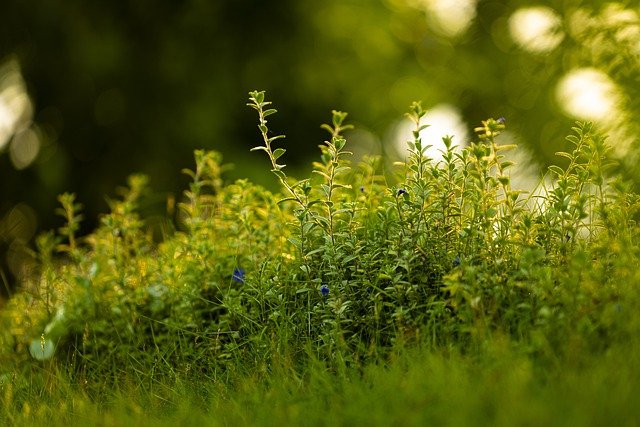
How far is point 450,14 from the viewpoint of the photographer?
898 cm

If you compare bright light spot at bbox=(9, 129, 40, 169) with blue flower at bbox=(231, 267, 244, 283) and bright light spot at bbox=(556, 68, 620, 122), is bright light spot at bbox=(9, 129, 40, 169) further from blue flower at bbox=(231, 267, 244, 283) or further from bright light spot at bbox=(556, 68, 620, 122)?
blue flower at bbox=(231, 267, 244, 283)

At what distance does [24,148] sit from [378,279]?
24.4 feet

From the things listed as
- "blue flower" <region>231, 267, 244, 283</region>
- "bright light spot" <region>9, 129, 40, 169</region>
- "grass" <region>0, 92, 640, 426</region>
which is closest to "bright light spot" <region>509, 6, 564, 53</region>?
"grass" <region>0, 92, 640, 426</region>

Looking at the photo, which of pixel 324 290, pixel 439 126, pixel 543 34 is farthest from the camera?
pixel 439 126

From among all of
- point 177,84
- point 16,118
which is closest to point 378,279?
point 177,84

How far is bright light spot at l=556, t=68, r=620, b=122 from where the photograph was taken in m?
4.49

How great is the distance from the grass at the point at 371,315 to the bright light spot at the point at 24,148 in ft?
18.1

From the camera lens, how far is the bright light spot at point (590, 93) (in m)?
4.49

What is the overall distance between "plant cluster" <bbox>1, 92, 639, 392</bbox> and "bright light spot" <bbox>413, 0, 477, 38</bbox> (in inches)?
169

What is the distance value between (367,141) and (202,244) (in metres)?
6.15

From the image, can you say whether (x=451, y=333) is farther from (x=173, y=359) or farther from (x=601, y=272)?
(x=173, y=359)

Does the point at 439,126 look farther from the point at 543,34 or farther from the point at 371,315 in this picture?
the point at 371,315

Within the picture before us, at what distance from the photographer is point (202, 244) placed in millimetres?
4297

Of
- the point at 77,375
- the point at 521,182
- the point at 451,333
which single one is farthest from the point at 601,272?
the point at 77,375
